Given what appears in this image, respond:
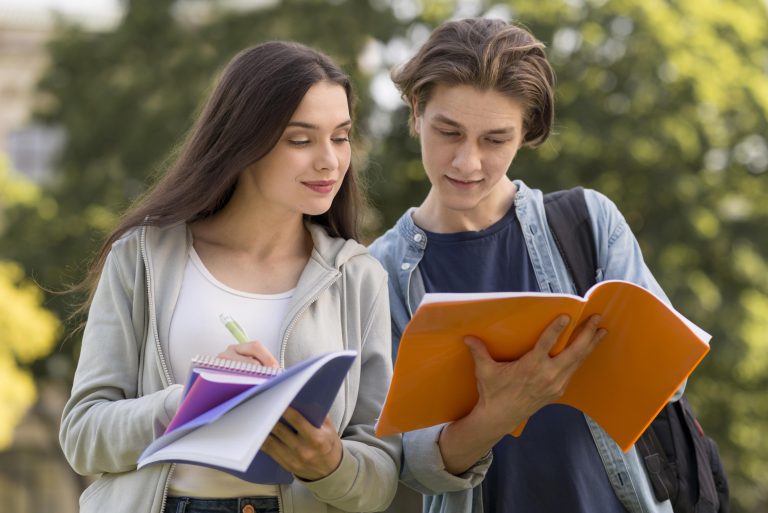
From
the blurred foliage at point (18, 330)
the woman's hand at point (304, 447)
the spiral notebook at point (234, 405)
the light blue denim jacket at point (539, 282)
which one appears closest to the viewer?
the spiral notebook at point (234, 405)

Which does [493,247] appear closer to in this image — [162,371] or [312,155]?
[312,155]

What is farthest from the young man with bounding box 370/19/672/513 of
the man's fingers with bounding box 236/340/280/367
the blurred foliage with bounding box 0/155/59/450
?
the blurred foliage with bounding box 0/155/59/450

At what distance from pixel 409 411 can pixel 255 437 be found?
0.55 meters

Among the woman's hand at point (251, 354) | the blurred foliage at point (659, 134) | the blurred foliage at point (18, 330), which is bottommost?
the blurred foliage at point (18, 330)

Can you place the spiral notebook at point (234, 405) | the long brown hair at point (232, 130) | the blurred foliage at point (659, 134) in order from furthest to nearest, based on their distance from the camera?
the blurred foliage at point (659, 134) → the long brown hair at point (232, 130) → the spiral notebook at point (234, 405)

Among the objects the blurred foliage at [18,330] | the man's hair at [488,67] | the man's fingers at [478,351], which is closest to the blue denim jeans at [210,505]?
the man's fingers at [478,351]

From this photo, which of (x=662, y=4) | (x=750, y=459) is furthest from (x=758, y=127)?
Result: (x=750, y=459)

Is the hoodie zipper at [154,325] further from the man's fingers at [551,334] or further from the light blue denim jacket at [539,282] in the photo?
the man's fingers at [551,334]

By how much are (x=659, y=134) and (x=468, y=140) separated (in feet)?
34.0

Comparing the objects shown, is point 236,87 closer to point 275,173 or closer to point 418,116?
point 275,173

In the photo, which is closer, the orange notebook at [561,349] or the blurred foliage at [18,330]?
the orange notebook at [561,349]

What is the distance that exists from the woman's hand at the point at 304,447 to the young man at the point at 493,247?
1.30 ft

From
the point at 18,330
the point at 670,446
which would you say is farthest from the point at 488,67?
the point at 18,330

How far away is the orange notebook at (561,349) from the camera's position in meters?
2.54
